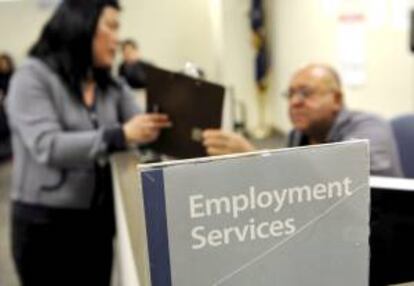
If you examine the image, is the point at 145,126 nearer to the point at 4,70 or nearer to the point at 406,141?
the point at 406,141

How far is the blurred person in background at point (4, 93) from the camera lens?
15.3 feet

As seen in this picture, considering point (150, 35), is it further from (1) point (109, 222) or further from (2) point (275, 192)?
(2) point (275, 192)

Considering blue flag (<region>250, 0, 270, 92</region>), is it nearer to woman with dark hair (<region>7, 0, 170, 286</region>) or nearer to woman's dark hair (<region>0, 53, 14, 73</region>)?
woman's dark hair (<region>0, 53, 14, 73</region>)

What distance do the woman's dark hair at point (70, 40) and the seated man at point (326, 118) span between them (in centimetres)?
75

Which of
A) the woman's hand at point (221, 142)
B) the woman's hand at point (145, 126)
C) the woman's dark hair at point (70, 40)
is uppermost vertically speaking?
the woman's dark hair at point (70, 40)

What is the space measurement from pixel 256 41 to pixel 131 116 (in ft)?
14.4

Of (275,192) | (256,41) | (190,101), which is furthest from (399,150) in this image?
(256,41)

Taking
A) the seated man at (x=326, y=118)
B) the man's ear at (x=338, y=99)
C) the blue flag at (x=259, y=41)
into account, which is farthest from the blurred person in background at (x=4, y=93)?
the man's ear at (x=338, y=99)

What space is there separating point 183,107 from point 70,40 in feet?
1.39

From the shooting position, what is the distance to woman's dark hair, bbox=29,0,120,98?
159 cm

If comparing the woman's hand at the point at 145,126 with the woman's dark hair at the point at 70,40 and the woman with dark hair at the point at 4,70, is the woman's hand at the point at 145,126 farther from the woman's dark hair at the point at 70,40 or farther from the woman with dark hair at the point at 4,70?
the woman with dark hair at the point at 4,70

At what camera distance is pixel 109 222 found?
178 centimetres

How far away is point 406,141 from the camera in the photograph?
77.3 inches

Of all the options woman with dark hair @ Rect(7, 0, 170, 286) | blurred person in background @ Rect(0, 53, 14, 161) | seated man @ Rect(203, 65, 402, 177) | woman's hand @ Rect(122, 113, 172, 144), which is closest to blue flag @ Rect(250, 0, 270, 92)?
blurred person in background @ Rect(0, 53, 14, 161)
